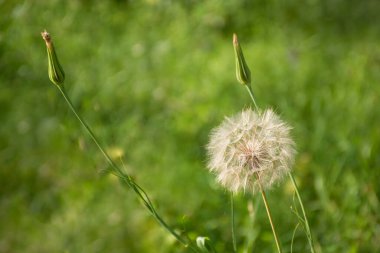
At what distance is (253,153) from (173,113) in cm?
180

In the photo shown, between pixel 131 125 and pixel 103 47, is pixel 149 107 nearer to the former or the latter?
pixel 131 125

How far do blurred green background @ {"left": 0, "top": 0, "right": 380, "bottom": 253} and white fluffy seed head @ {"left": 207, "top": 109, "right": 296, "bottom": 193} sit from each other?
0.61 metres

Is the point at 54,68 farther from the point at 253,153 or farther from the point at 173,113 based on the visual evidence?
the point at 173,113

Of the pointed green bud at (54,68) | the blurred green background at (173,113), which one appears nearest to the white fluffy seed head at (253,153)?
the pointed green bud at (54,68)

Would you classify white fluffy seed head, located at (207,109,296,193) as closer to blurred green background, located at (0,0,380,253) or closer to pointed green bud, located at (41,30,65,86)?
pointed green bud, located at (41,30,65,86)

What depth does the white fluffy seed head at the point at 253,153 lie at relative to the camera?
4.37 feet

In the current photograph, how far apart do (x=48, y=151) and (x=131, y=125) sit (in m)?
0.57

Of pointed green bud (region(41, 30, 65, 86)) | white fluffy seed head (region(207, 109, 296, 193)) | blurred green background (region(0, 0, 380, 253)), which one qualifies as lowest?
blurred green background (region(0, 0, 380, 253))

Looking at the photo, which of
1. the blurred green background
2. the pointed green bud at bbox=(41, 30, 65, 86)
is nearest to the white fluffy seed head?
the pointed green bud at bbox=(41, 30, 65, 86)

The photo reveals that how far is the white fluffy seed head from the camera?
1331 millimetres

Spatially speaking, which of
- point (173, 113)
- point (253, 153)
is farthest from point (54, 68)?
point (173, 113)

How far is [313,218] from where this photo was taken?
2.38 metres

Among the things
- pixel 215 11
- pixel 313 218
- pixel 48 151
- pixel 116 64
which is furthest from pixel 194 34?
pixel 313 218

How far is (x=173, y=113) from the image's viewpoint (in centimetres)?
315
